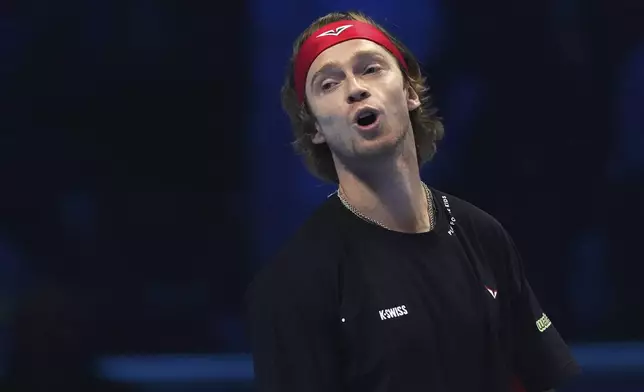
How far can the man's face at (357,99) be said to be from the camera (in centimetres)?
105

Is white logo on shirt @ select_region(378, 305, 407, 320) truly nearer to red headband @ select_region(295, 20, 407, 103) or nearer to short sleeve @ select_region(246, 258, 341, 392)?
short sleeve @ select_region(246, 258, 341, 392)

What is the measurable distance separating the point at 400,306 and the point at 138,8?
1.38 metres

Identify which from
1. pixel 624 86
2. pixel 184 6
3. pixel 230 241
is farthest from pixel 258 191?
pixel 624 86

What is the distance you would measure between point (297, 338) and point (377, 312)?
107 millimetres

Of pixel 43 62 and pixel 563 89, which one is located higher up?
pixel 43 62

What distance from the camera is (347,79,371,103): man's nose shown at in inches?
41.6

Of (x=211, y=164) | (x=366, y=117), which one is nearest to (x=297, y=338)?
(x=366, y=117)

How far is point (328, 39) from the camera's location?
3.63 feet

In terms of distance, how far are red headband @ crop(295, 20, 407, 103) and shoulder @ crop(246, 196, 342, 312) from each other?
0.23 metres

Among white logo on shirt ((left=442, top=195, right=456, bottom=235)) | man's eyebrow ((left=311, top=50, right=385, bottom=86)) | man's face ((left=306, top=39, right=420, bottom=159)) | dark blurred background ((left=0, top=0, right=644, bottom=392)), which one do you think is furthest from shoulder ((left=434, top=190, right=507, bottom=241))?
dark blurred background ((left=0, top=0, right=644, bottom=392))

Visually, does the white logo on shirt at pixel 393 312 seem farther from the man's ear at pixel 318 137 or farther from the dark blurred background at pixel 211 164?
the dark blurred background at pixel 211 164

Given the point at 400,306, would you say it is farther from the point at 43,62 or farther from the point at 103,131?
the point at 43,62

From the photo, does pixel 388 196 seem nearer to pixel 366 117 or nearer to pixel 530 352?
pixel 366 117

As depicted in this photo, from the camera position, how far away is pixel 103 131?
80.7 inches
